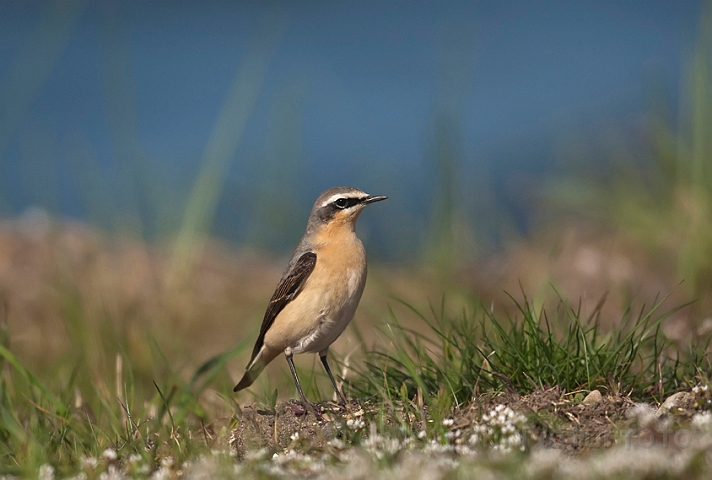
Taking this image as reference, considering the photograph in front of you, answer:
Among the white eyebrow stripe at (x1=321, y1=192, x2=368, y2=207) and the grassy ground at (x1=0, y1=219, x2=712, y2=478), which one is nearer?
the grassy ground at (x1=0, y1=219, x2=712, y2=478)

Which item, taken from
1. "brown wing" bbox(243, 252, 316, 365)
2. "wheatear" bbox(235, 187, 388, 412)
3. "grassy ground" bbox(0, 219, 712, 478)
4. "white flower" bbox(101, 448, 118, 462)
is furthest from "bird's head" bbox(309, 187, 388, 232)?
"white flower" bbox(101, 448, 118, 462)

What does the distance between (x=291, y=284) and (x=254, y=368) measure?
3.01 ft

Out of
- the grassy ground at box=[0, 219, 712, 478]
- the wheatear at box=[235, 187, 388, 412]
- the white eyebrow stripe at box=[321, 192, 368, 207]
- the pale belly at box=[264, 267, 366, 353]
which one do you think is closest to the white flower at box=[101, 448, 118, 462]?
the grassy ground at box=[0, 219, 712, 478]

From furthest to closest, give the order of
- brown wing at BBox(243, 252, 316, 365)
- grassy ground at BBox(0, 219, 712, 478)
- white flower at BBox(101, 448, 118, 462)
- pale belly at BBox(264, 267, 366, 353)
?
brown wing at BBox(243, 252, 316, 365)
pale belly at BBox(264, 267, 366, 353)
white flower at BBox(101, 448, 118, 462)
grassy ground at BBox(0, 219, 712, 478)

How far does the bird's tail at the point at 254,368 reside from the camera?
7.56 meters

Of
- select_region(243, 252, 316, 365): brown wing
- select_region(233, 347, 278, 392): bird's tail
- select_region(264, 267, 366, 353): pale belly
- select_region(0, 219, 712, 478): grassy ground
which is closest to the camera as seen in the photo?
select_region(0, 219, 712, 478): grassy ground

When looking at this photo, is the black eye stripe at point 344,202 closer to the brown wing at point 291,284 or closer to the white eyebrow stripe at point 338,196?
the white eyebrow stripe at point 338,196

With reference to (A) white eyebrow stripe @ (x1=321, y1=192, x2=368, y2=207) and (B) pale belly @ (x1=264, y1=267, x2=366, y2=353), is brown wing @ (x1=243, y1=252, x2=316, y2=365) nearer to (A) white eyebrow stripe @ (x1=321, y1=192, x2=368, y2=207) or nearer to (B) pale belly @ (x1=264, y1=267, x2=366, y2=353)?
(B) pale belly @ (x1=264, y1=267, x2=366, y2=353)

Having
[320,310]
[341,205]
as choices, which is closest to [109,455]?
[320,310]

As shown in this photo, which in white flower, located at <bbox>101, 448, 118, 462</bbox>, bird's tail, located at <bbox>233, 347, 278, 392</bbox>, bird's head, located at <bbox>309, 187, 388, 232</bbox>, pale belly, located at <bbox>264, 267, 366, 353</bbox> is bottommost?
bird's tail, located at <bbox>233, 347, 278, 392</bbox>

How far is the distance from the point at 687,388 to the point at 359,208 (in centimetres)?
312

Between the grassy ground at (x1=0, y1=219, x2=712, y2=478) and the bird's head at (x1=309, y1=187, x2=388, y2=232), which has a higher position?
the bird's head at (x1=309, y1=187, x2=388, y2=232)

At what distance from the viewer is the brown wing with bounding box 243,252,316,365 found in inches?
286

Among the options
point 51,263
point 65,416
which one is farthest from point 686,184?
point 51,263
